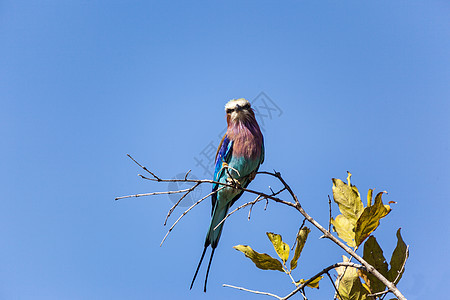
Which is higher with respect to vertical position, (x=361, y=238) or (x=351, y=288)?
(x=361, y=238)

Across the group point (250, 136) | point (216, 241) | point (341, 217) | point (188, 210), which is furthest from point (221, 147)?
point (341, 217)

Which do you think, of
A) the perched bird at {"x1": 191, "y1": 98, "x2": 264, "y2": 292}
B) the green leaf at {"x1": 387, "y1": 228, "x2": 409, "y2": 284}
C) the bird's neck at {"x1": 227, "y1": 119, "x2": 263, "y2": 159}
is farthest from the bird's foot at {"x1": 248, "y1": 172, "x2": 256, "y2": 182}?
the green leaf at {"x1": 387, "y1": 228, "x2": 409, "y2": 284}

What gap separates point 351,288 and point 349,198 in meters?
0.44

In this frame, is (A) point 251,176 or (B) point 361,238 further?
(A) point 251,176

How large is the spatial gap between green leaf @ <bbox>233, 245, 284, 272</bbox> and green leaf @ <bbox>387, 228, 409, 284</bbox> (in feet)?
1.80

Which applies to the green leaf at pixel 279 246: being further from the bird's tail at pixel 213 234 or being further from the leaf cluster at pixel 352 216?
the bird's tail at pixel 213 234

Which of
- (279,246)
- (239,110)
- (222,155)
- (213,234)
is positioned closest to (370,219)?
(279,246)

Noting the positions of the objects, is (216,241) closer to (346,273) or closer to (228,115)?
(228,115)

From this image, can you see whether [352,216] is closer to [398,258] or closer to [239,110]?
[398,258]

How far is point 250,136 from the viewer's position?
4660 mm

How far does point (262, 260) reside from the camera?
2.42 meters

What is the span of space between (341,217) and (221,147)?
8.13ft

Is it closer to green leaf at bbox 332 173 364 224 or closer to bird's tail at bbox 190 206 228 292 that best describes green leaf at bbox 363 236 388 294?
green leaf at bbox 332 173 364 224

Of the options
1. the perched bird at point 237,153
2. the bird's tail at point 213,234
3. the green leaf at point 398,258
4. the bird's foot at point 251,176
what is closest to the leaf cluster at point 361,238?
the green leaf at point 398,258
